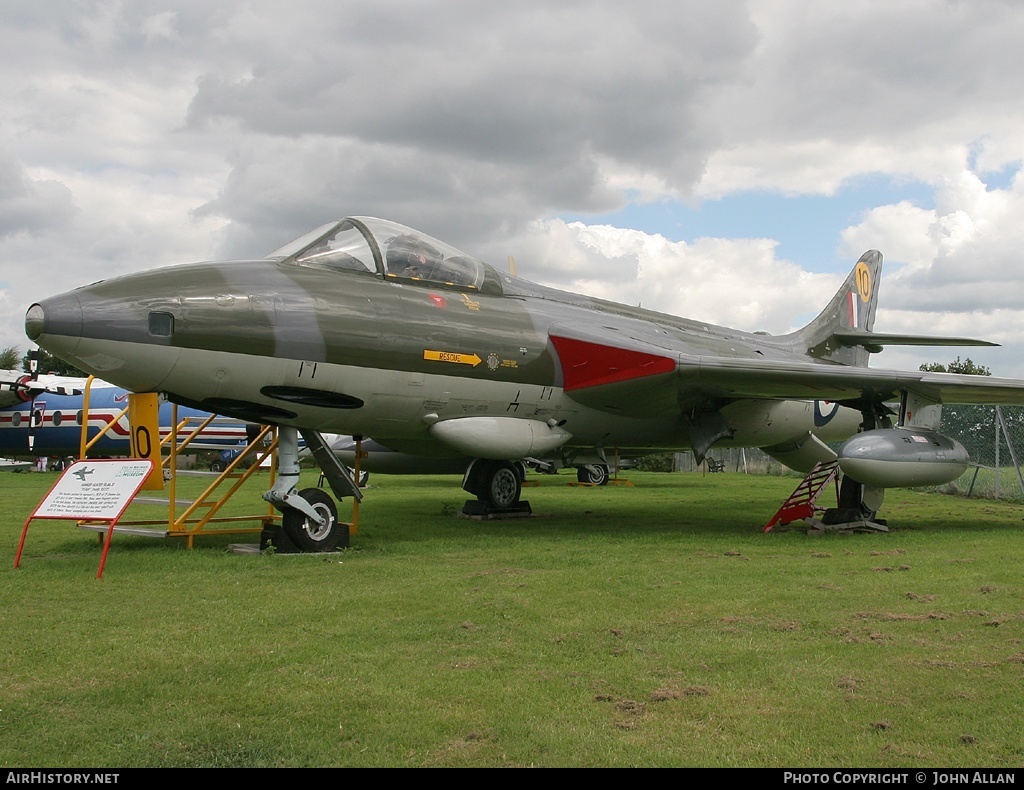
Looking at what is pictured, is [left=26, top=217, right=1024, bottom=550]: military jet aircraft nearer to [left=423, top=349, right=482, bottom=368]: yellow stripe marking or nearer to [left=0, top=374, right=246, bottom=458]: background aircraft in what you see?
[left=423, top=349, right=482, bottom=368]: yellow stripe marking

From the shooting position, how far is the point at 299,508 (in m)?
8.93

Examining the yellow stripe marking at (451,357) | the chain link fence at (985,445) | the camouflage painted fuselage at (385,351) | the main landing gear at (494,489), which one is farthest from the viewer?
the chain link fence at (985,445)

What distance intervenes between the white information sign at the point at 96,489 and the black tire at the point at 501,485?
6.30 meters

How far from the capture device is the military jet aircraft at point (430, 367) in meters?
7.88

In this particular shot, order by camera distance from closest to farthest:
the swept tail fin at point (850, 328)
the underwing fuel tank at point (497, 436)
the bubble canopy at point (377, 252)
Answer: the bubble canopy at point (377, 252) → the underwing fuel tank at point (497, 436) → the swept tail fin at point (850, 328)

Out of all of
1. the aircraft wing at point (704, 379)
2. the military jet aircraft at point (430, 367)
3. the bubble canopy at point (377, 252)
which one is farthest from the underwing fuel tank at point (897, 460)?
the bubble canopy at point (377, 252)

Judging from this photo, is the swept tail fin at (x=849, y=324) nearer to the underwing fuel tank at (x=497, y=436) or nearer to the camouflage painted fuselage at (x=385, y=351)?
the camouflage painted fuselage at (x=385, y=351)

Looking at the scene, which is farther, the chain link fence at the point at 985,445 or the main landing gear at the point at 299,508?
the chain link fence at the point at 985,445

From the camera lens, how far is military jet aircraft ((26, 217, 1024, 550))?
7.88 m

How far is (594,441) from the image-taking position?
477 inches

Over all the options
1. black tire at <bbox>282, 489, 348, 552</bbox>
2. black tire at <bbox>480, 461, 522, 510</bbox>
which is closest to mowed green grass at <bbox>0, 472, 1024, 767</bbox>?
black tire at <bbox>282, 489, 348, 552</bbox>

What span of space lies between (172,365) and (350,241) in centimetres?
250

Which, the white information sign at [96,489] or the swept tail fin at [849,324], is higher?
the swept tail fin at [849,324]

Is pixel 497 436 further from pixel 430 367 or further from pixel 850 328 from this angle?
pixel 850 328
